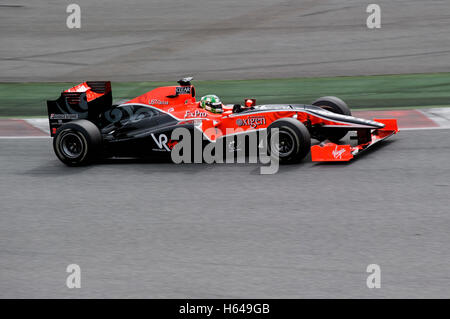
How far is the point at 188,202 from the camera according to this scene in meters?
8.39

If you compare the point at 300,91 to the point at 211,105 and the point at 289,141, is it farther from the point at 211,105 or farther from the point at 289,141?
the point at 289,141

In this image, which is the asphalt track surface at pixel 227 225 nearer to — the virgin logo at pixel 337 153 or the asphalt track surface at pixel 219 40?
the virgin logo at pixel 337 153

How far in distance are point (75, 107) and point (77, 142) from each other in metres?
0.71

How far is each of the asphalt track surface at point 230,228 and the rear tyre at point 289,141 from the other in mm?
226

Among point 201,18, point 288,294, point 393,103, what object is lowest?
point 288,294

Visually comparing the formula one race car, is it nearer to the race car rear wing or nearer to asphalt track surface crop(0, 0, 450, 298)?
the race car rear wing

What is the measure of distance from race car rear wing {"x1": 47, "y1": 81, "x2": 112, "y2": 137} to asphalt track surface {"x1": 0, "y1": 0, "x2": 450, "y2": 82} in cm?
723

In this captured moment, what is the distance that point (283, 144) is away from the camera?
952 cm

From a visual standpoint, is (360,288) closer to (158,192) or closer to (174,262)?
(174,262)

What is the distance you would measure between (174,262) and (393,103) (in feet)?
28.1

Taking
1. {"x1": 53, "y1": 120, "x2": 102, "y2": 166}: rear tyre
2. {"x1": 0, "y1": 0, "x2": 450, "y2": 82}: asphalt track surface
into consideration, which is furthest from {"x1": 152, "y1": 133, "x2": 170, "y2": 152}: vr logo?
{"x1": 0, "y1": 0, "x2": 450, "y2": 82}: asphalt track surface

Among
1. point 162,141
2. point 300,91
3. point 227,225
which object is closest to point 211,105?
point 162,141

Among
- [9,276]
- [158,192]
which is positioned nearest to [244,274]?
[9,276]

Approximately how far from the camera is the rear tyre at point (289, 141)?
9320mm
